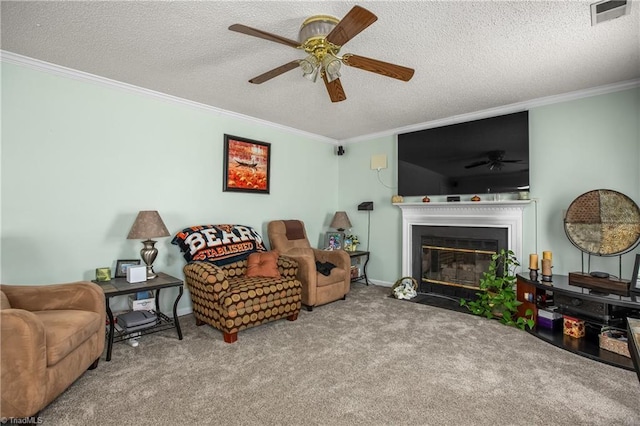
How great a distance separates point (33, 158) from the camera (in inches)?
99.0

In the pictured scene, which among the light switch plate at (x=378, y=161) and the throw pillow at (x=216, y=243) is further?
the light switch plate at (x=378, y=161)

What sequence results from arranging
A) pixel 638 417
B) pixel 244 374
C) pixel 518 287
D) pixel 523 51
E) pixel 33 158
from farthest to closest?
pixel 518 287 → pixel 33 158 → pixel 523 51 → pixel 244 374 → pixel 638 417

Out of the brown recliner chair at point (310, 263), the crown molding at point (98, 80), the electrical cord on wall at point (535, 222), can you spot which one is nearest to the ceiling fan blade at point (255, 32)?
the crown molding at point (98, 80)

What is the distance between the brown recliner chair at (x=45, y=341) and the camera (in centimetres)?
150

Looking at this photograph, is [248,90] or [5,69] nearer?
[5,69]

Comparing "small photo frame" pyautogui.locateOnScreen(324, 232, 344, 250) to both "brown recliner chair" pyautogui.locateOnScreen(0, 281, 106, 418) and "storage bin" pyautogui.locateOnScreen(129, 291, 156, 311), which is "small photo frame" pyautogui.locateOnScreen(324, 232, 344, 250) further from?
"brown recliner chair" pyautogui.locateOnScreen(0, 281, 106, 418)

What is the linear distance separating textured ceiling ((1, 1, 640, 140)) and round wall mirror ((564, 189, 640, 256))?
3.68 feet

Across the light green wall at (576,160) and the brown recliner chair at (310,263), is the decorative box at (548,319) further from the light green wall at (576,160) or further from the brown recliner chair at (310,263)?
the brown recliner chair at (310,263)

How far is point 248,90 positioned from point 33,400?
2.78m

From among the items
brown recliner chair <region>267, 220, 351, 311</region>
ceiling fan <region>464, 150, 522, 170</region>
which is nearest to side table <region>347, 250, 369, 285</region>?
brown recliner chair <region>267, 220, 351, 311</region>

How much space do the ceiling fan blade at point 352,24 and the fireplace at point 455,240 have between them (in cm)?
275

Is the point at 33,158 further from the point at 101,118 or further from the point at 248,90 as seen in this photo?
the point at 248,90

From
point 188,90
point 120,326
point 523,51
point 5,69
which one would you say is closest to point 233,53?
point 188,90

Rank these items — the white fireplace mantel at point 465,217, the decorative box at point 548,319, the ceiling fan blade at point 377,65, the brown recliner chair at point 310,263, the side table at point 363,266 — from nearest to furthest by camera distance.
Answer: the ceiling fan blade at point 377,65, the decorative box at point 548,319, the brown recliner chair at point 310,263, the white fireplace mantel at point 465,217, the side table at point 363,266
